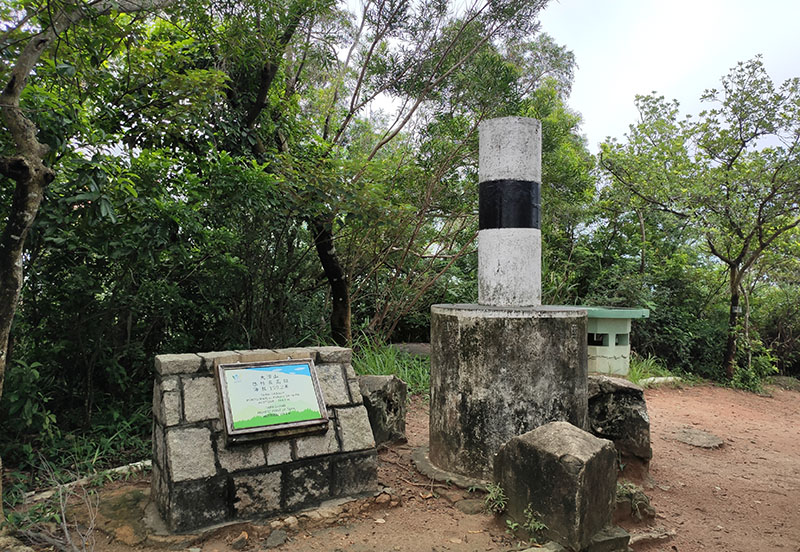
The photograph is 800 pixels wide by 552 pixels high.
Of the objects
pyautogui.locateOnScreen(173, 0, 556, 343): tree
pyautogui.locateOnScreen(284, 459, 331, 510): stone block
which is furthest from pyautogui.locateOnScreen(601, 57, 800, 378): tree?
pyautogui.locateOnScreen(284, 459, 331, 510): stone block

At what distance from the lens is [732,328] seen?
8.08m

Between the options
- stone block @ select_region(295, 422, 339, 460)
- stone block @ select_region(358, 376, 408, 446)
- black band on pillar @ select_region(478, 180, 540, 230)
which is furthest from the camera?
stone block @ select_region(358, 376, 408, 446)

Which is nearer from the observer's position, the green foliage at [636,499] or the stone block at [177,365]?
the stone block at [177,365]

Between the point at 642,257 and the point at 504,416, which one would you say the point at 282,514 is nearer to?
the point at 504,416

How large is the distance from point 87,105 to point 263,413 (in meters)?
3.22

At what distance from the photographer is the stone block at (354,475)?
10.2 ft

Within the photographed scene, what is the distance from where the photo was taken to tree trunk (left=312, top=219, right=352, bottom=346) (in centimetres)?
574

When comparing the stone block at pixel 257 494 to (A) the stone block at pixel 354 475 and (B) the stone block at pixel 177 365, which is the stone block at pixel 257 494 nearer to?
(A) the stone block at pixel 354 475

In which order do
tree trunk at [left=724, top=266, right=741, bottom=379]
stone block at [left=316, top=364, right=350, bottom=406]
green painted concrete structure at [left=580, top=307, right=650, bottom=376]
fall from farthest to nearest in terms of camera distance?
tree trunk at [left=724, top=266, right=741, bottom=379]
green painted concrete structure at [left=580, top=307, right=650, bottom=376]
stone block at [left=316, top=364, right=350, bottom=406]

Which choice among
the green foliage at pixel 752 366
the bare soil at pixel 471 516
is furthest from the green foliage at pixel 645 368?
the bare soil at pixel 471 516

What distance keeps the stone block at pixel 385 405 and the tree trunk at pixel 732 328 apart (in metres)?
6.37

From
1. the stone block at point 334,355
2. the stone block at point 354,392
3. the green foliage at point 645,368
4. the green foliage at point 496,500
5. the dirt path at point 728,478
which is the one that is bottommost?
the dirt path at point 728,478

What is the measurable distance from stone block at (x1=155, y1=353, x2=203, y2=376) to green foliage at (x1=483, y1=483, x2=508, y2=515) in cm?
182

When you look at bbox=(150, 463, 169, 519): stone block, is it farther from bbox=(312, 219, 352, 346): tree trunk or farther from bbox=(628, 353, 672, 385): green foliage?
bbox=(628, 353, 672, 385): green foliage
